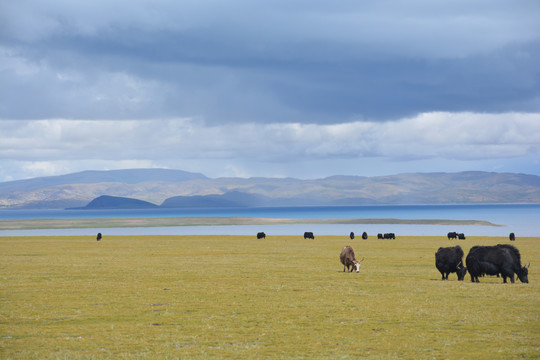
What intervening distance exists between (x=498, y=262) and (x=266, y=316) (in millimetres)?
14339

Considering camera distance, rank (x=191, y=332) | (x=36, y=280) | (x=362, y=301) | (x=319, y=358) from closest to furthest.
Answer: (x=319, y=358)
(x=191, y=332)
(x=362, y=301)
(x=36, y=280)

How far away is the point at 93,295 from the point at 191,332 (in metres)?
9.19

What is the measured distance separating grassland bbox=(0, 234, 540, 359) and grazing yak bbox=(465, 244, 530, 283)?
0.70 meters

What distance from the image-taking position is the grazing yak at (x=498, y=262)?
27.9 meters

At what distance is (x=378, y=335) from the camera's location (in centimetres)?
1602

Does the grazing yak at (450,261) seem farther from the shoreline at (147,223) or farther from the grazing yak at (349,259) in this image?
the shoreline at (147,223)

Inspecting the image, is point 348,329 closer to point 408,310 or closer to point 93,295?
point 408,310

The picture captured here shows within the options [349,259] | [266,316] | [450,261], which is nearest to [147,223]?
[349,259]

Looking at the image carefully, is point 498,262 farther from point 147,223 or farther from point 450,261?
point 147,223

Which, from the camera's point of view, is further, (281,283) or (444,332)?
(281,283)

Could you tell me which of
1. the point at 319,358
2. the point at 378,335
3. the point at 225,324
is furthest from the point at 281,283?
the point at 319,358

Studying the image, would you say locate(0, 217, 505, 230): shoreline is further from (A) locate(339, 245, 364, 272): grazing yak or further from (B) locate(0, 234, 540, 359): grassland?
(B) locate(0, 234, 540, 359): grassland

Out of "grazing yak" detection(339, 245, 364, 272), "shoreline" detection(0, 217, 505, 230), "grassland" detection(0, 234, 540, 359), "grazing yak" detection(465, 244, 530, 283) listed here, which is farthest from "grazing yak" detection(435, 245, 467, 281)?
"shoreline" detection(0, 217, 505, 230)

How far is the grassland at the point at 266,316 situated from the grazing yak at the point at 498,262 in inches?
27.4
